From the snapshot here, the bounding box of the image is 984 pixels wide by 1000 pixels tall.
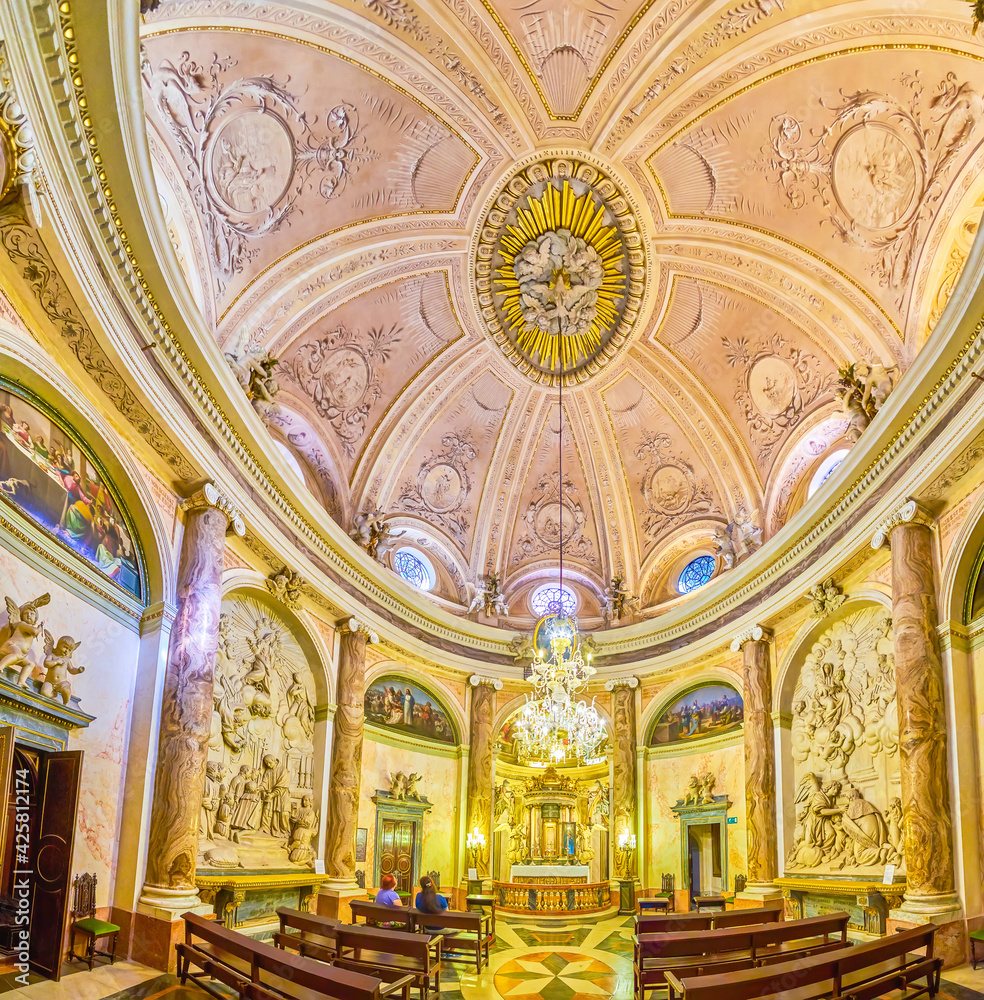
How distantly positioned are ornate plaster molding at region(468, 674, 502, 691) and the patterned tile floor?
21.8 ft

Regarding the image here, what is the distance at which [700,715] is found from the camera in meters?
21.8

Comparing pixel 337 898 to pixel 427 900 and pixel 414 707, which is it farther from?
pixel 414 707

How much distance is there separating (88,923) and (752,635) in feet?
46.8

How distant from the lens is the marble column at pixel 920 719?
11.8m

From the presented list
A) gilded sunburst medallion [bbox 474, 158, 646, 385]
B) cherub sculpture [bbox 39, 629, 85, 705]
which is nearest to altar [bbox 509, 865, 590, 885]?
gilded sunburst medallion [bbox 474, 158, 646, 385]

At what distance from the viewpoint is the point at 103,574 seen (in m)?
11.6

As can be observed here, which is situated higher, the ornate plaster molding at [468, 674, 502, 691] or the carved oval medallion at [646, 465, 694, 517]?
the carved oval medallion at [646, 465, 694, 517]

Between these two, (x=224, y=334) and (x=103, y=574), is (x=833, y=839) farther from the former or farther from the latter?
(x=224, y=334)

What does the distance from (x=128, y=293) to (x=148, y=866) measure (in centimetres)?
788

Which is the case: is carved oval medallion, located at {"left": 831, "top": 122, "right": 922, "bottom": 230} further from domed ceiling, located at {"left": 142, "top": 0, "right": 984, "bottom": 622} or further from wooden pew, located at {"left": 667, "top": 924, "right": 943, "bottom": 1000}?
wooden pew, located at {"left": 667, "top": 924, "right": 943, "bottom": 1000}

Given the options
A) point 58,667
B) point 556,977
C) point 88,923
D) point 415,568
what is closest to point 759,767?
point 556,977

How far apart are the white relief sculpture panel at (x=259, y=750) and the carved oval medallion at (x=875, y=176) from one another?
44.8 feet

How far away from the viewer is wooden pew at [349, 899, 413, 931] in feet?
42.7

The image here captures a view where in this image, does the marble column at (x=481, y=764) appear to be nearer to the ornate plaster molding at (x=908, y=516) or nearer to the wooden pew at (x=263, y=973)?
the wooden pew at (x=263, y=973)
